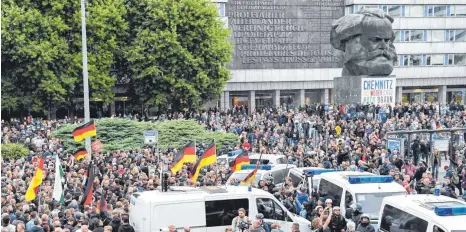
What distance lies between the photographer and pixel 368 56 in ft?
128

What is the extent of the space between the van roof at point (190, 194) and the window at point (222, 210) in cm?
15

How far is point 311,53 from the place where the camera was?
57.4 m

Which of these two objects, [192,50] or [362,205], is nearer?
[362,205]

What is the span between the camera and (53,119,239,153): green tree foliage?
28.9 m

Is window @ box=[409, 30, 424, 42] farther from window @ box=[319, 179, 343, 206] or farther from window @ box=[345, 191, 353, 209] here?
window @ box=[345, 191, 353, 209]

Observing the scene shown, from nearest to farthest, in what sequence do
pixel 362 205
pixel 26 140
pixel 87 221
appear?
pixel 87 221
pixel 362 205
pixel 26 140

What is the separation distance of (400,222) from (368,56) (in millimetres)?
28621

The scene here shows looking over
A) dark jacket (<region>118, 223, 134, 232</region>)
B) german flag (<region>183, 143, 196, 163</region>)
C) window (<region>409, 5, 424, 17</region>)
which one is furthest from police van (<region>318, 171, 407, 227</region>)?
window (<region>409, 5, 424, 17</region>)

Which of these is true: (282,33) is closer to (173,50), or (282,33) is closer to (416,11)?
(416,11)

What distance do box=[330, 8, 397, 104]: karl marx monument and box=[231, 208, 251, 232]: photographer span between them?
90.1 feet

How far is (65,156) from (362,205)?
610 inches

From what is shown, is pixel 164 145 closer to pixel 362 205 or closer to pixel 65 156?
pixel 65 156

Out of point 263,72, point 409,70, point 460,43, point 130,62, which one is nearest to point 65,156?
point 130,62

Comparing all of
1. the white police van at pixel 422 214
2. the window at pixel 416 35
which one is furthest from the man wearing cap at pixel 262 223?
the window at pixel 416 35
